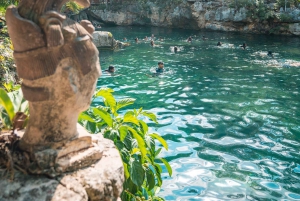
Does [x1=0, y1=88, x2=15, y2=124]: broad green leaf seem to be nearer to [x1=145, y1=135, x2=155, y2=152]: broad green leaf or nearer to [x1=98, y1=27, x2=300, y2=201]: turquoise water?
[x1=145, y1=135, x2=155, y2=152]: broad green leaf

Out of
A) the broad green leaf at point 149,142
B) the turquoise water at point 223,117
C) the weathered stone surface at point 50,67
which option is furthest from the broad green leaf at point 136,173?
the turquoise water at point 223,117

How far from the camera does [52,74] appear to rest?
97.9 inches

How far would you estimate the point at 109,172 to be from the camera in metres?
2.74

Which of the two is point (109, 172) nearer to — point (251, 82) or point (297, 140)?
point (297, 140)

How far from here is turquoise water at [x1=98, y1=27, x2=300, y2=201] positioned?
18.9ft

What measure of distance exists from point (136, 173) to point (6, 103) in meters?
1.54

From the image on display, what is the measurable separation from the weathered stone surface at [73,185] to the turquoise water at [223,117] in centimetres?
291

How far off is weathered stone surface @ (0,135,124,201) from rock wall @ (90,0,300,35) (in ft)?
83.2

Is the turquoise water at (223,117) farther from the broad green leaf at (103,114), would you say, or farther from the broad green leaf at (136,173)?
the broad green leaf at (103,114)

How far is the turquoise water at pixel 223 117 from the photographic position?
18.9 feet

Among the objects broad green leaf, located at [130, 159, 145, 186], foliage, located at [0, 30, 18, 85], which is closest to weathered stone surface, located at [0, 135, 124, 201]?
broad green leaf, located at [130, 159, 145, 186]

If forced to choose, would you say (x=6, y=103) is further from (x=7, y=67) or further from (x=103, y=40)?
(x=103, y=40)

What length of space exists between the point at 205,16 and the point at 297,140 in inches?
980

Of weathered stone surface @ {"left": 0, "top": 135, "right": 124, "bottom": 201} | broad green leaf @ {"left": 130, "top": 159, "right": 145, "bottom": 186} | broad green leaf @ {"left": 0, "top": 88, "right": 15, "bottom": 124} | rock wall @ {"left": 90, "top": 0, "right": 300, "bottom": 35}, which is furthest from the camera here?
rock wall @ {"left": 90, "top": 0, "right": 300, "bottom": 35}
